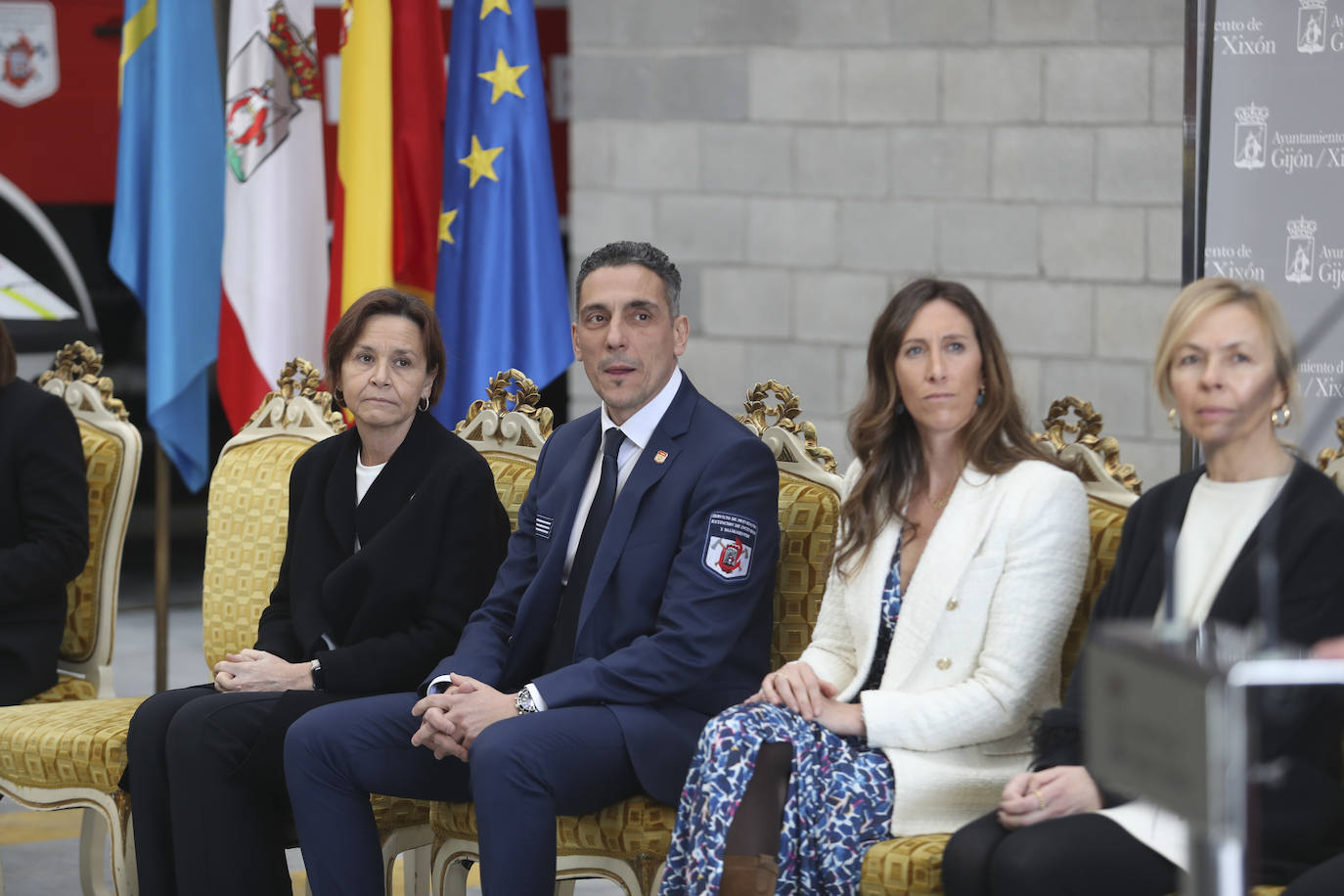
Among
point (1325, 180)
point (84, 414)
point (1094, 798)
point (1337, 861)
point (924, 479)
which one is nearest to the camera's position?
point (1337, 861)

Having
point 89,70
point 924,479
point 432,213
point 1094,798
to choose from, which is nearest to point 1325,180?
point 924,479

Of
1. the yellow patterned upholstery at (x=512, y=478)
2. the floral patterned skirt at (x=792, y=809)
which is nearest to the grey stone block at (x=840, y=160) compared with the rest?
the yellow patterned upholstery at (x=512, y=478)

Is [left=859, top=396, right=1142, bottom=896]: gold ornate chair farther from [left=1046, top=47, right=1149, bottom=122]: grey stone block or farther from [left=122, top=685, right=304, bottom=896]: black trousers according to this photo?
[left=1046, top=47, right=1149, bottom=122]: grey stone block

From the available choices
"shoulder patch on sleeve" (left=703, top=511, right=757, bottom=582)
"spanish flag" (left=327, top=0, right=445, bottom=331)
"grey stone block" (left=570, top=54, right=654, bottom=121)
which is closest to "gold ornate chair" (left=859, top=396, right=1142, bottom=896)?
"shoulder patch on sleeve" (left=703, top=511, right=757, bottom=582)

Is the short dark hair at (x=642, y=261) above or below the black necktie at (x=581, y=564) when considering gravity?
above

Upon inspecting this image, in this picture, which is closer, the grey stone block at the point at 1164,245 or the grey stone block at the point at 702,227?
the grey stone block at the point at 1164,245

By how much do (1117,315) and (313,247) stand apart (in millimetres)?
2253

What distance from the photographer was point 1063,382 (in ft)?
16.3

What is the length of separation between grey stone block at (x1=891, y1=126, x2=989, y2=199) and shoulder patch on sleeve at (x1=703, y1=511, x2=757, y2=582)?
9.04ft

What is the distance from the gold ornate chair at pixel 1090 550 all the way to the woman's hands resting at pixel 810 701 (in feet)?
0.62

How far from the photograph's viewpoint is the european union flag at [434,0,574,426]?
4270 millimetres

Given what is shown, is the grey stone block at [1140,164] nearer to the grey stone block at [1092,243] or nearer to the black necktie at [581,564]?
the grey stone block at [1092,243]

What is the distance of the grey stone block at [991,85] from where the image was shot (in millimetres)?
4953

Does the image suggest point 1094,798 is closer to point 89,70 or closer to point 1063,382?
point 1063,382
